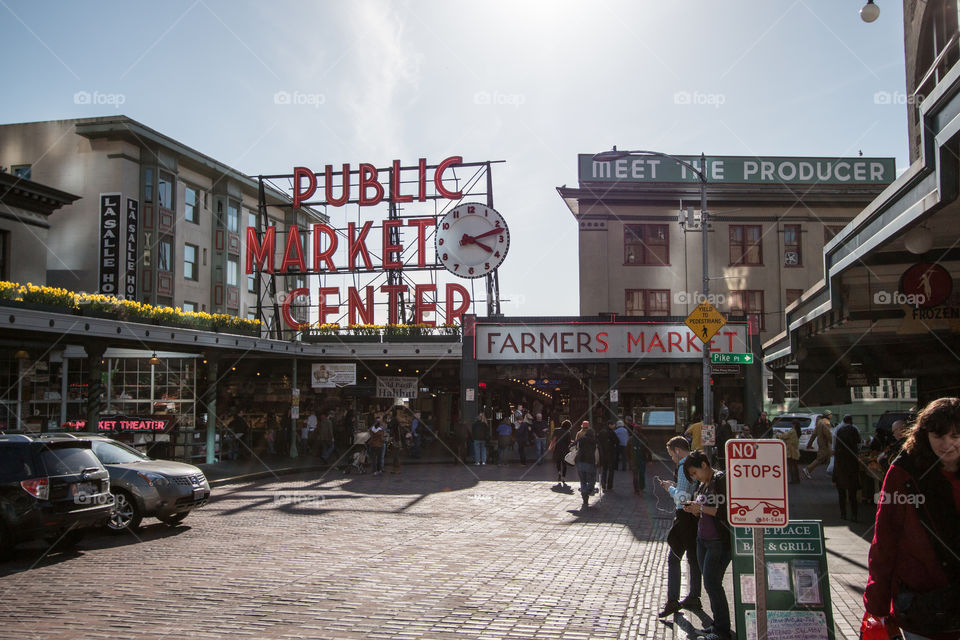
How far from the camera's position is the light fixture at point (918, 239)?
33.7 feet

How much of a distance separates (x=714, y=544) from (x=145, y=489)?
10.0 metres

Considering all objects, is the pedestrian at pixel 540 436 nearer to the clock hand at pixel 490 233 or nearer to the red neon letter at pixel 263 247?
the clock hand at pixel 490 233

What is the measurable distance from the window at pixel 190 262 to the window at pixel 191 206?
4.97 feet

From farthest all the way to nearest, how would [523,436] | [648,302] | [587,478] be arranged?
[648,302], [523,436], [587,478]

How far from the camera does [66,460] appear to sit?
1187cm

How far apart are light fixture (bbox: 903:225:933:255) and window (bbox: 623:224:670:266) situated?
3018 cm

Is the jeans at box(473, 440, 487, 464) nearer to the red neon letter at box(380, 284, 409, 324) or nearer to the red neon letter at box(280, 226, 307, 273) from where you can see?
the red neon letter at box(380, 284, 409, 324)

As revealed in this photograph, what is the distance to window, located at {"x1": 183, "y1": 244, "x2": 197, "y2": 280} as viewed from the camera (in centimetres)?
4297

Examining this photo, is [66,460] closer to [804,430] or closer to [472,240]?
[804,430]

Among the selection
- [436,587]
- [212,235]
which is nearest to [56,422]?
[212,235]

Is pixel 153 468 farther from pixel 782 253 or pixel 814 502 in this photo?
pixel 782 253

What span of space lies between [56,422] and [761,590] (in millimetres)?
27854

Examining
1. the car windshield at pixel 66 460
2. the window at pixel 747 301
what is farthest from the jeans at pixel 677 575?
the window at pixel 747 301

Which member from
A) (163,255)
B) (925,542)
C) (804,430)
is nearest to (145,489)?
(925,542)
